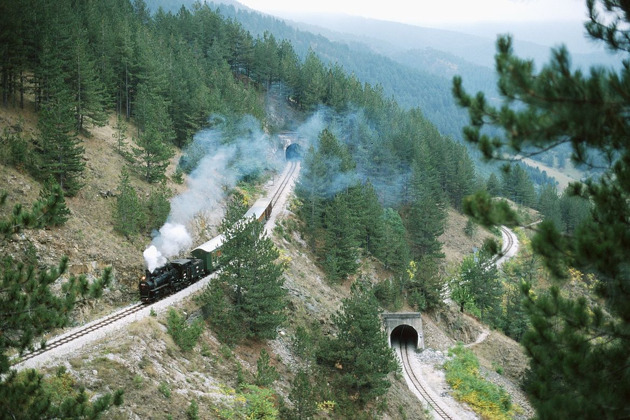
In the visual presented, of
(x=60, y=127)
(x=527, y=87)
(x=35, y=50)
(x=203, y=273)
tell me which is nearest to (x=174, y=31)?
(x=35, y=50)

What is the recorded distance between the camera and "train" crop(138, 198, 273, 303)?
25758mm

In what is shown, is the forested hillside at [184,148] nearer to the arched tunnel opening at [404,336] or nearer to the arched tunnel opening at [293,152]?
the arched tunnel opening at [404,336]

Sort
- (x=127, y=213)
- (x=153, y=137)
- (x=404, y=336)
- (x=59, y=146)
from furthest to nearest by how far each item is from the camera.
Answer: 1. (x=404, y=336)
2. (x=153, y=137)
3. (x=127, y=213)
4. (x=59, y=146)

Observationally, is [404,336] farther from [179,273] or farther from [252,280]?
[179,273]

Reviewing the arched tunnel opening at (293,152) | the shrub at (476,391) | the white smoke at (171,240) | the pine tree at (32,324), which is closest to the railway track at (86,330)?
the white smoke at (171,240)

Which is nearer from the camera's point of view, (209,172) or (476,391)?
(476,391)

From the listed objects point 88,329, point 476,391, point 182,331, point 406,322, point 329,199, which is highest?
point 182,331

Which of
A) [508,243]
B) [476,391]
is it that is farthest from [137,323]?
[508,243]

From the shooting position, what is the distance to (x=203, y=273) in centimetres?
3041

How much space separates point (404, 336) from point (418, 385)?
8.47 meters

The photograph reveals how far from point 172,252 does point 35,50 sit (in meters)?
20.8

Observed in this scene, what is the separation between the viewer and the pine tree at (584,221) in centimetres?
726

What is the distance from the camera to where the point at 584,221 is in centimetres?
877

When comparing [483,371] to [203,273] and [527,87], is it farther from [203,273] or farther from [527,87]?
[527,87]
